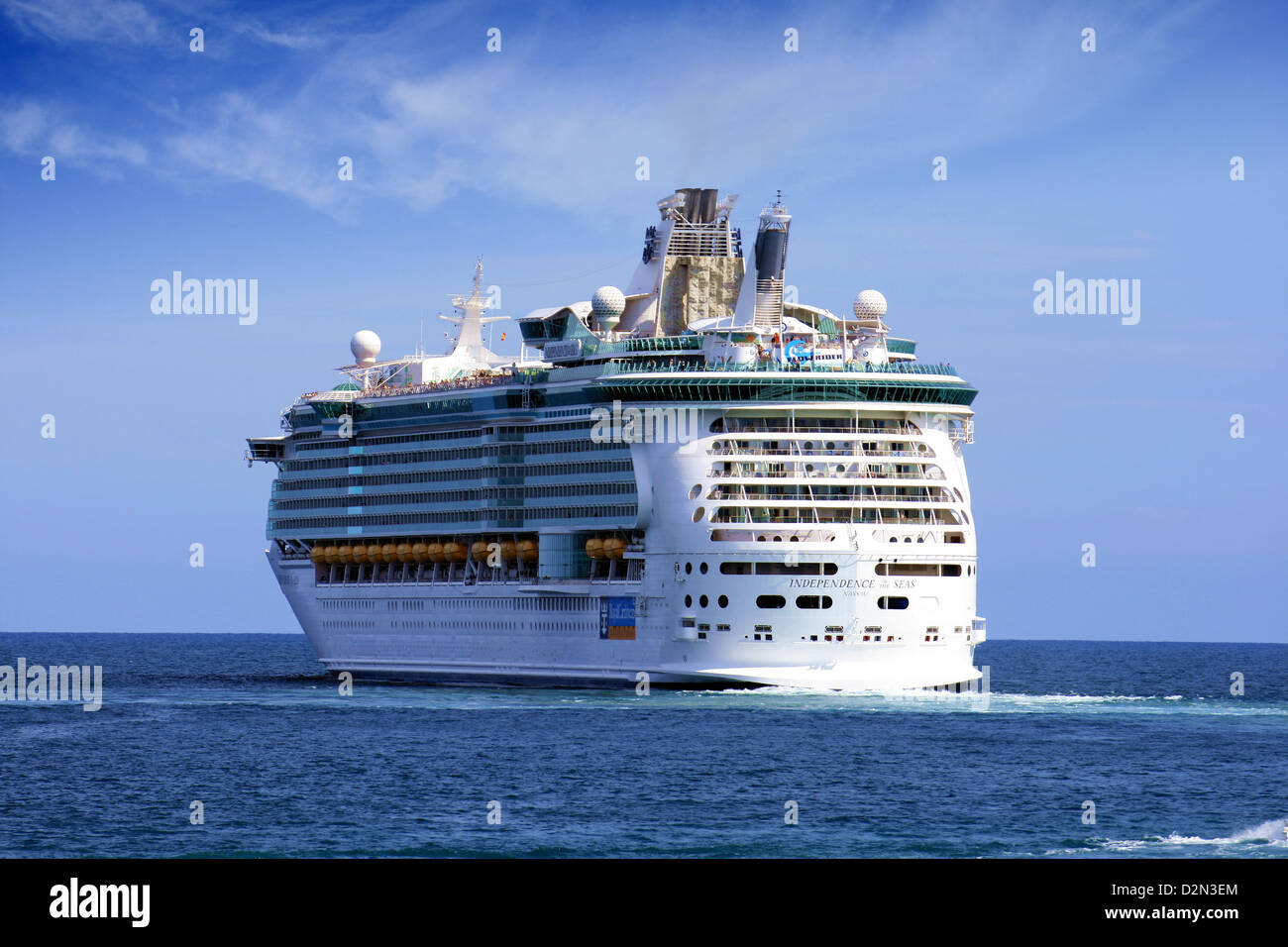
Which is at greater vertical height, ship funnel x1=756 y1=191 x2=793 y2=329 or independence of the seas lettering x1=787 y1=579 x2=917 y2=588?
ship funnel x1=756 y1=191 x2=793 y2=329

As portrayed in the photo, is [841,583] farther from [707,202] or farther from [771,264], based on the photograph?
[707,202]

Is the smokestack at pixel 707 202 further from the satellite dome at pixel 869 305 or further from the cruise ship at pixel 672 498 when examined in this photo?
the satellite dome at pixel 869 305

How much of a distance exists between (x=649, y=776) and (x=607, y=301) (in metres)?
38.2

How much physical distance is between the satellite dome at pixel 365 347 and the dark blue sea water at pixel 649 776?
2684cm

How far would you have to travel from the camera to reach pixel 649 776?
48.7m

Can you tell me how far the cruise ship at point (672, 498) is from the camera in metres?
68.4

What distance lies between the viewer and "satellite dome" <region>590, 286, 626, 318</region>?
3275 inches

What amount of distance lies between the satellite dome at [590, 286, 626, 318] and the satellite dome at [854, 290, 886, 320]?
11.3 metres

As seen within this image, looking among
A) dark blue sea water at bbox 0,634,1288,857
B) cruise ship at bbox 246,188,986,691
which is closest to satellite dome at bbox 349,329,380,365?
cruise ship at bbox 246,188,986,691

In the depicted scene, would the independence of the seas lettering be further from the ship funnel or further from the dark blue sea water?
the ship funnel

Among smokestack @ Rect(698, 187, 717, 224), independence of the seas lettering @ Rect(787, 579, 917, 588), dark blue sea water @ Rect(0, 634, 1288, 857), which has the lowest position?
dark blue sea water @ Rect(0, 634, 1288, 857)

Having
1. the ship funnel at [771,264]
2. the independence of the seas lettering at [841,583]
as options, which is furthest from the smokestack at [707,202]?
the independence of the seas lettering at [841,583]

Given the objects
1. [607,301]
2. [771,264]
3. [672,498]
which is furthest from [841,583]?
[607,301]

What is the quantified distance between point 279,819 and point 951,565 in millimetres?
35262
